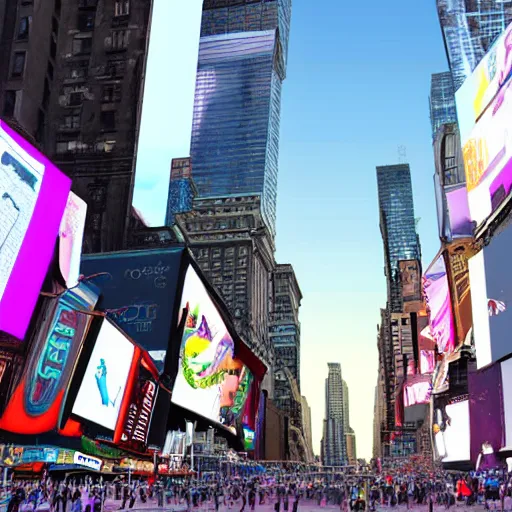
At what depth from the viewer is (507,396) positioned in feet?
163

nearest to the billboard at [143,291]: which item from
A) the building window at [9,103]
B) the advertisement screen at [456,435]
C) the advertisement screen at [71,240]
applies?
the building window at [9,103]

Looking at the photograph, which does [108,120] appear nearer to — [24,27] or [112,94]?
[112,94]

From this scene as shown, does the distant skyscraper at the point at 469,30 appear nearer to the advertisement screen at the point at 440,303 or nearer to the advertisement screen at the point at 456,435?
the advertisement screen at the point at 440,303

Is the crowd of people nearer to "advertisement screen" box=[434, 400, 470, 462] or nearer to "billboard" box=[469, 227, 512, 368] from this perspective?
"advertisement screen" box=[434, 400, 470, 462]

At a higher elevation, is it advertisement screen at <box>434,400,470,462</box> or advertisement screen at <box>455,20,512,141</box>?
advertisement screen at <box>455,20,512,141</box>

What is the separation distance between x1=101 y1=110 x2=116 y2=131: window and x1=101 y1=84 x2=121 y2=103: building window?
4.76 feet

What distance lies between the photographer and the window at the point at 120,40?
81.8 metres

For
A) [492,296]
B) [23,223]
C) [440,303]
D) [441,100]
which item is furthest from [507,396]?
[441,100]

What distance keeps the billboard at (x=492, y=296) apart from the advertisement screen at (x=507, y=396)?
1096 mm

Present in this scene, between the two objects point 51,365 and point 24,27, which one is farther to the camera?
point 24,27

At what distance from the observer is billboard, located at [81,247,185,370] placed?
5738 centimetres

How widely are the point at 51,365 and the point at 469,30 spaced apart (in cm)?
6510

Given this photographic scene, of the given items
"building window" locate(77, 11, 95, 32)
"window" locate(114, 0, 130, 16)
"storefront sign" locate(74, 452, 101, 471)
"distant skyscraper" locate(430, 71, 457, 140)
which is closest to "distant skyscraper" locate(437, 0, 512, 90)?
"window" locate(114, 0, 130, 16)

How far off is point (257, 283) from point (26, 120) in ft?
437
